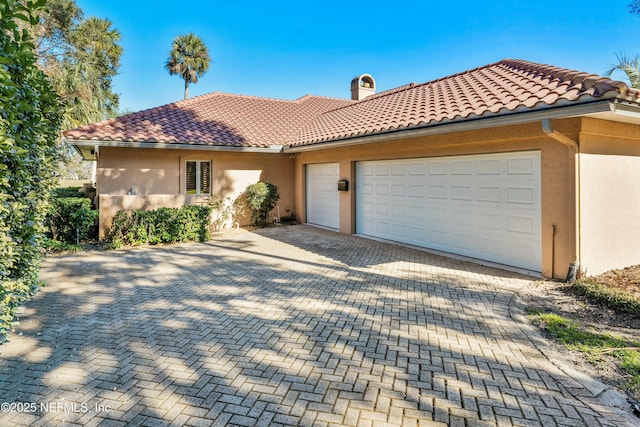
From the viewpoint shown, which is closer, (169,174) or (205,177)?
(169,174)

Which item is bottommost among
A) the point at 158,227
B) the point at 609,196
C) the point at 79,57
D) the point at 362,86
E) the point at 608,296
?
the point at 608,296

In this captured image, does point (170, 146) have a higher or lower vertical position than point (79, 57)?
lower

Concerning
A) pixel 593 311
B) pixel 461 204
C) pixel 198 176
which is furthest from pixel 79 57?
pixel 593 311

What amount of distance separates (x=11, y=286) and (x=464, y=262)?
25.2ft

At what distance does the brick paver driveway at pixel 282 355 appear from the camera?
9.68 feet

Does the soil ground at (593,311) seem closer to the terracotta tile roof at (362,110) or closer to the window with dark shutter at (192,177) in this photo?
the terracotta tile roof at (362,110)

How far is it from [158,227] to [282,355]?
792cm

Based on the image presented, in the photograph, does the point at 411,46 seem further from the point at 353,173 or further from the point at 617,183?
the point at 617,183

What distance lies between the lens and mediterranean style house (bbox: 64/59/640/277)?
6.45 metres

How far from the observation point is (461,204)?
331 inches

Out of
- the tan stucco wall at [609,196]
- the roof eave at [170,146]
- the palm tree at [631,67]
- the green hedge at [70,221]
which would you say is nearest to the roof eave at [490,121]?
the tan stucco wall at [609,196]

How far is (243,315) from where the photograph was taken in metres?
5.06

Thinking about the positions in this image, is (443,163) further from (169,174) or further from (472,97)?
(169,174)

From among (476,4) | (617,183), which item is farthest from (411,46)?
(617,183)
